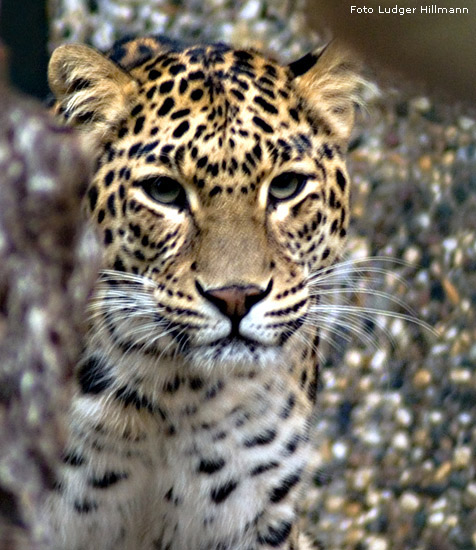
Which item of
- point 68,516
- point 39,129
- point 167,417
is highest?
point 39,129

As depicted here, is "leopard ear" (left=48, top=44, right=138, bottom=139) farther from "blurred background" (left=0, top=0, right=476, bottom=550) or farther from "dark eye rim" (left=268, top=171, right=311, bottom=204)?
"blurred background" (left=0, top=0, right=476, bottom=550)

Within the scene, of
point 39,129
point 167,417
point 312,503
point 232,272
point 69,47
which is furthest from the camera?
point 312,503

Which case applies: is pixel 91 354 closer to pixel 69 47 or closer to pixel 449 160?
pixel 69 47

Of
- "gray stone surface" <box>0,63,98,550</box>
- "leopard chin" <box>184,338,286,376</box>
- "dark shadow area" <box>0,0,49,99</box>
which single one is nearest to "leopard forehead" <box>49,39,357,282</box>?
"leopard chin" <box>184,338,286,376</box>

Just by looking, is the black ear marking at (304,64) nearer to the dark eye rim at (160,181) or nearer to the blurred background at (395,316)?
the dark eye rim at (160,181)

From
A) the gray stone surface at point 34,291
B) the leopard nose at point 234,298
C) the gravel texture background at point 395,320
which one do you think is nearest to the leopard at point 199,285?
the leopard nose at point 234,298

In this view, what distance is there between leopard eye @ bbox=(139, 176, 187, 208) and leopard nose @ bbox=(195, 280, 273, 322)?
0.32 m

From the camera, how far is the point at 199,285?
2.75 metres

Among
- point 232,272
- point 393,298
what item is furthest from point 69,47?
point 393,298

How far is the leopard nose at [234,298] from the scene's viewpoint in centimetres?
269

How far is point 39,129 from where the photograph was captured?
1.54 metres

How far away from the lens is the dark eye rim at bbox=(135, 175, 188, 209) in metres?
2.92

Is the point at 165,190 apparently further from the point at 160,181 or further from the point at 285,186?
the point at 285,186

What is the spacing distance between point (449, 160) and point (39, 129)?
3769 mm
